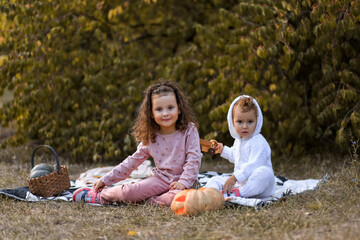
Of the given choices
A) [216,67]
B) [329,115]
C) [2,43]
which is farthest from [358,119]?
[2,43]

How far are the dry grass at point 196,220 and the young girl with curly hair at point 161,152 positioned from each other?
14 cm

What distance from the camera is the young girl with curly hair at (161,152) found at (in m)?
3.53

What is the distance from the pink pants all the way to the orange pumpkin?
1.13 feet

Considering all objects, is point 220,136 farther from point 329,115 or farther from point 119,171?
point 119,171

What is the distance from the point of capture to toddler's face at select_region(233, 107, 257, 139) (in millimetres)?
3570

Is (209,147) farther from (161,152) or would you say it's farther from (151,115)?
(151,115)

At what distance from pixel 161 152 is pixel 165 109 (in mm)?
354

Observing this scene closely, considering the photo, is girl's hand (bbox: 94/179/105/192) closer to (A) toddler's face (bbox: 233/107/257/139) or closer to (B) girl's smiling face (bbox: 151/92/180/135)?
(B) girl's smiling face (bbox: 151/92/180/135)

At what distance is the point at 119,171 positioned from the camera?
3680mm

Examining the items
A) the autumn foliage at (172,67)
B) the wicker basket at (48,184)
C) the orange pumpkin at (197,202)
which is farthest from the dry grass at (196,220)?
the autumn foliage at (172,67)

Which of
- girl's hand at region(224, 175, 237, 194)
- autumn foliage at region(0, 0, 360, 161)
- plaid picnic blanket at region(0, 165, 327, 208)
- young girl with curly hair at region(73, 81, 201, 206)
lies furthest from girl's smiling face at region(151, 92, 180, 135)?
autumn foliage at region(0, 0, 360, 161)

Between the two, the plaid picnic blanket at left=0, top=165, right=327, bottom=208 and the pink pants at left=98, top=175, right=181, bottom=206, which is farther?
the pink pants at left=98, top=175, right=181, bottom=206

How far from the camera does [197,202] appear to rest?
3.03 m

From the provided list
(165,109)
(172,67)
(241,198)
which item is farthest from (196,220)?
(172,67)
